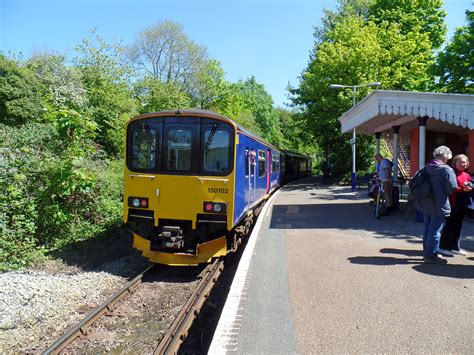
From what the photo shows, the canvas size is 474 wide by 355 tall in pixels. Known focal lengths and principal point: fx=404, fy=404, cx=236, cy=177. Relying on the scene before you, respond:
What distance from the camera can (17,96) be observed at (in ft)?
94.7

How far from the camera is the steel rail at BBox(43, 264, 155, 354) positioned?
4.76 metres

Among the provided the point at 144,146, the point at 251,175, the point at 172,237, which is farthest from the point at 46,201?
the point at 251,175

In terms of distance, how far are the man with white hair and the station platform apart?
30 centimetres

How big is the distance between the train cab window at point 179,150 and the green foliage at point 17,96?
23828 mm

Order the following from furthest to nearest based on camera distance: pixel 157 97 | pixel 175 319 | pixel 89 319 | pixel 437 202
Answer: pixel 157 97, pixel 437 202, pixel 175 319, pixel 89 319

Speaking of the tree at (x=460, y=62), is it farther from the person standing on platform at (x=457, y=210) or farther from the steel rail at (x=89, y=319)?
the steel rail at (x=89, y=319)

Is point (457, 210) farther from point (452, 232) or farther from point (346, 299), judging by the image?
point (346, 299)

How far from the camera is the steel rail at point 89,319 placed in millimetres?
4758

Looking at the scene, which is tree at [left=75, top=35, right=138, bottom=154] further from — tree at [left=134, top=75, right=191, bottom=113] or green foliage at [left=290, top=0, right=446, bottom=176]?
green foliage at [left=290, top=0, right=446, bottom=176]

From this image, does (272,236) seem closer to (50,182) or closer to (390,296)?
(390,296)

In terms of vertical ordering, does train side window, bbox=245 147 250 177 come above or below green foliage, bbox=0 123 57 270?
above

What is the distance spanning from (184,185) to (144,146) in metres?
1.19

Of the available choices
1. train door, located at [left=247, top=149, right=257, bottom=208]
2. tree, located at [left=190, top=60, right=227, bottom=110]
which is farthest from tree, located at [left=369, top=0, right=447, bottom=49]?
train door, located at [left=247, top=149, right=257, bottom=208]

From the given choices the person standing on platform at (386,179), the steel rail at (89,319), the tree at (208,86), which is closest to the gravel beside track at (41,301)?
the steel rail at (89,319)
